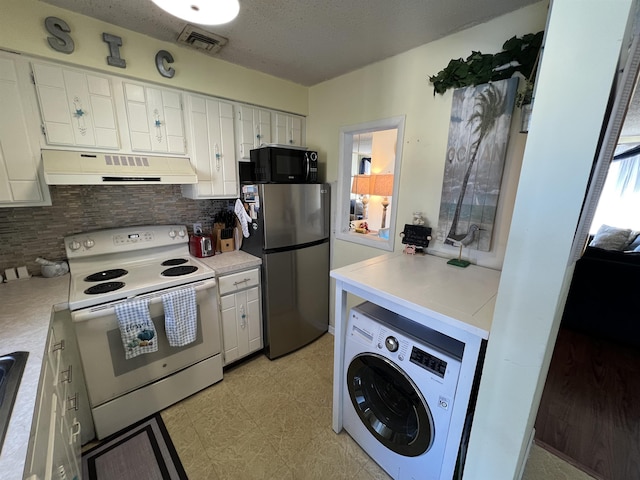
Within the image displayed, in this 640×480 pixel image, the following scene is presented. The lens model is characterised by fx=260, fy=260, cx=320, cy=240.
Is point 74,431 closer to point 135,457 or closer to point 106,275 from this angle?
point 135,457

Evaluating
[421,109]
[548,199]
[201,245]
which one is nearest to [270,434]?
[201,245]

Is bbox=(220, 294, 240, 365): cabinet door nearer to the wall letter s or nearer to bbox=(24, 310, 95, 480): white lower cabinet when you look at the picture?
bbox=(24, 310, 95, 480): white lower cabinet

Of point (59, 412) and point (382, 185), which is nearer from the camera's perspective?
point (59, 412)

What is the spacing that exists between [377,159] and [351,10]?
2648mm

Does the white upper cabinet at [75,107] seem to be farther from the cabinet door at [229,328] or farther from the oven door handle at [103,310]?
the cabinet door at [229,328]

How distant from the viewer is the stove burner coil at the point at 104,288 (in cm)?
149

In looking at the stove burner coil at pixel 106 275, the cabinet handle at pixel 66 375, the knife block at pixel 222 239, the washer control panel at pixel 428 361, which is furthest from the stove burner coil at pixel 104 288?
the washer control panel at pixel 428 361

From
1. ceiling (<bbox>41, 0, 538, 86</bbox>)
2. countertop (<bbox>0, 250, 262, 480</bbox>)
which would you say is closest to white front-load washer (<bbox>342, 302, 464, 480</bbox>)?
countertop (<bbox>0, 250, 262, 480</bbox>)

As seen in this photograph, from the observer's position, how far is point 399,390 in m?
1.31

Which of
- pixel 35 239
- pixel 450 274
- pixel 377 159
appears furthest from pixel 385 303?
pixel 377 159

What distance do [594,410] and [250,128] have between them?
3419 millimetres

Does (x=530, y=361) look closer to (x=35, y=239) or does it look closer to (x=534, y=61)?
(x=534, y=61)

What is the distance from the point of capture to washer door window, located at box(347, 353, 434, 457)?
119 centimetres

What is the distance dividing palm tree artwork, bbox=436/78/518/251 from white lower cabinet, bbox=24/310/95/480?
6.67 feet
